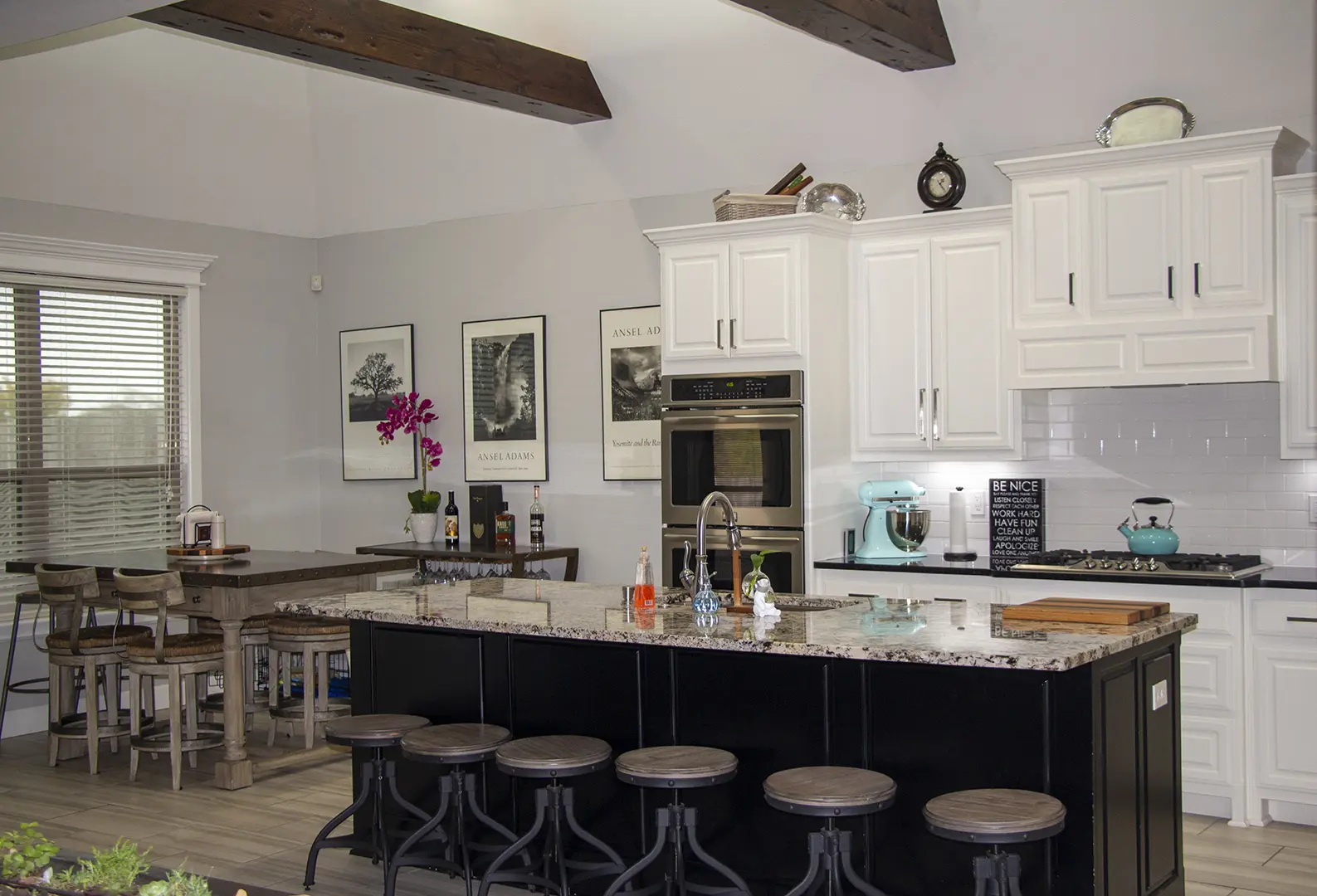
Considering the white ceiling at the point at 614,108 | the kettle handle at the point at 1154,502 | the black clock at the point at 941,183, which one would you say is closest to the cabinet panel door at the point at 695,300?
the white ceiling at the point at 614,108

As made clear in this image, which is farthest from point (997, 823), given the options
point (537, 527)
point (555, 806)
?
point (537, 527)

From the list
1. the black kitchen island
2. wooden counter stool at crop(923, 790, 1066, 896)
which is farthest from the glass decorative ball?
wooden counter stool at crop(923, 790, 1066, 896)

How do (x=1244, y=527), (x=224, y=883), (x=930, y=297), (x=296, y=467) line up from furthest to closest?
(x=296, y=467) < (x=930, y=297) < (x=1244, y=527) < (x=224, y=883)

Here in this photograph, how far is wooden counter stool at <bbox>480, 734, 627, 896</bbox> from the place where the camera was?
3.64m

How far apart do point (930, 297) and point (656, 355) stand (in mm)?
1630

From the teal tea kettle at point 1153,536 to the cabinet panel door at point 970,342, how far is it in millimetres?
614

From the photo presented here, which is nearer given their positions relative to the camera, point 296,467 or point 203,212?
point 203,212

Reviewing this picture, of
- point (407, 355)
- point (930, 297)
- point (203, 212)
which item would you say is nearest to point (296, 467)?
point (407, 355)

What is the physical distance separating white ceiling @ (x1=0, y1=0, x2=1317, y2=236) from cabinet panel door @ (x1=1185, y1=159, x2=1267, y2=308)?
436 mm

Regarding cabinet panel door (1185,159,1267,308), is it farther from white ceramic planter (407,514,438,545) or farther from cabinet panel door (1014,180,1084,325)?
white ceramic planter (407,514,438,545)

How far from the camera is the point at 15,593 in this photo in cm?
678

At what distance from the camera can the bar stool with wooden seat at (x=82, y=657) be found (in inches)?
235

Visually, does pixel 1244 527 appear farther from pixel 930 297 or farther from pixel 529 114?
pixel 529 114

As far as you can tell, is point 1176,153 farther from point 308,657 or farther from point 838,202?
point 308,657
